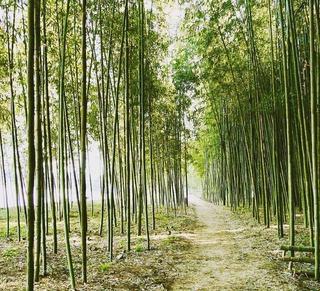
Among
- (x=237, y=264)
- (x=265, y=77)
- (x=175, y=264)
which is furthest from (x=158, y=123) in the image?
(x=237, y=264)

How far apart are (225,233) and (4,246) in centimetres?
487

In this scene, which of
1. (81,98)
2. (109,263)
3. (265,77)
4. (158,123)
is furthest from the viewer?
(158,123)

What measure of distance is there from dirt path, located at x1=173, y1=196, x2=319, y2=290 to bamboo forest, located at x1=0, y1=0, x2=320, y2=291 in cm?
3

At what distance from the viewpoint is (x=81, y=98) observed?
529 centimetres

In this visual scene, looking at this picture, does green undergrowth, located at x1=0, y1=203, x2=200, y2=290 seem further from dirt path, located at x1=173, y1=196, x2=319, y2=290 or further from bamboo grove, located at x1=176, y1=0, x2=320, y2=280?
bamboo grove, located at x1=176, y1=0, x2=320, y2=280

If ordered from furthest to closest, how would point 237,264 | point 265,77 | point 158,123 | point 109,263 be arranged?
1. point 158,123
2. point 265,77
3. point 109,263
4. point 237,264

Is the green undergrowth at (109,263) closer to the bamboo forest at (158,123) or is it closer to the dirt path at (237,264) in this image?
the bamboo forest at (158,123)

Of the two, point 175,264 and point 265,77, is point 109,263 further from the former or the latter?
point 265,77

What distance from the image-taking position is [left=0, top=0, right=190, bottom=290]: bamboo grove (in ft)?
10.1

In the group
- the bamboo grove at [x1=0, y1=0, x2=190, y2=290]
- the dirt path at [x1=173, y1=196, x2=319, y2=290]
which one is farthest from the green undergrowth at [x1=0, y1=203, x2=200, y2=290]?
the dirt path at [x1=173, y1=196, x2=319, y2=290]

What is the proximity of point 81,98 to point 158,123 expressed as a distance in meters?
5.80

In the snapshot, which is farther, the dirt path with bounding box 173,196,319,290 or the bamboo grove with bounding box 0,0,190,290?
the dirt path with bounding box 173,196,319,290

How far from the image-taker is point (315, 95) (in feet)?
12.5

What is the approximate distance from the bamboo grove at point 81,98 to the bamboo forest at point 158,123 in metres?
0.03
